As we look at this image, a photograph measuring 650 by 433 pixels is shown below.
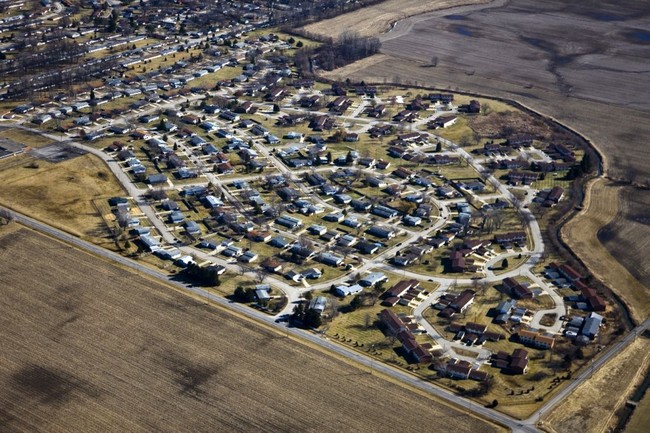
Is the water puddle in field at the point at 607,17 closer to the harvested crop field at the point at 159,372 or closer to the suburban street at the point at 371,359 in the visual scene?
the suburban street at the point at 371,359

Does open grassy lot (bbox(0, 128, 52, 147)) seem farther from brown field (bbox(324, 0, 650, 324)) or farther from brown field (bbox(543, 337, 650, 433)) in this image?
brown field (bbox(543, 337, 650, 433))

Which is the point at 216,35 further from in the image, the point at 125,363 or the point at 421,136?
the point at 125,363

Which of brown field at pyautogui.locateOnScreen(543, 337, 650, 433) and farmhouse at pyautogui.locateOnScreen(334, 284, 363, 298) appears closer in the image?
brown field at pyautogui.locateOnScreen(543, 337, 650, 433)

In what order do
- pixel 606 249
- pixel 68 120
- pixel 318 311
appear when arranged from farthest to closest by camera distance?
pixel 68 120
pixel 606 249
pixel 318 311

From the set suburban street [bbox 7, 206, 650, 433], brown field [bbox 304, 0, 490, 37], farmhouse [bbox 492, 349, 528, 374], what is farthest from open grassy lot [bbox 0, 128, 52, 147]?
brown field [bbox 304, 0, 490, 37]

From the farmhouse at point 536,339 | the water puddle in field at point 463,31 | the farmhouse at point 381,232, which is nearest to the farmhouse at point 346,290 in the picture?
the farmhouse at point 381,232

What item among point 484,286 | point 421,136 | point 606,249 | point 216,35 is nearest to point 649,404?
point 484,286

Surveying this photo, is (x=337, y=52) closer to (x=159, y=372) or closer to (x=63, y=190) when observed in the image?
(x=63, y=190)
